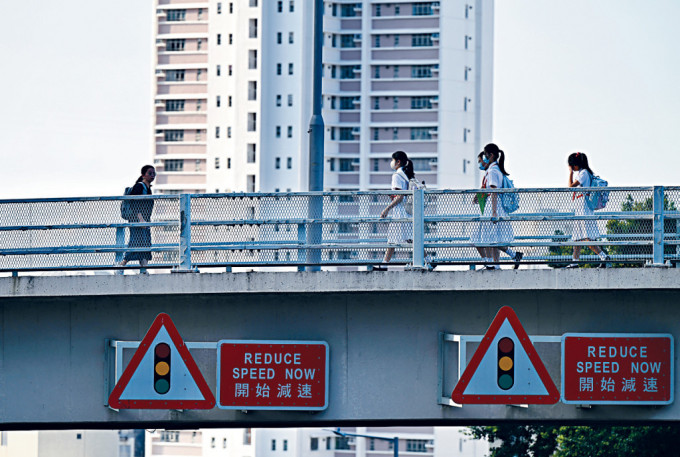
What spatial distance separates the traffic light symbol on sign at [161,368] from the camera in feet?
50.9

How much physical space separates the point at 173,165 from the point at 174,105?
5408 mm

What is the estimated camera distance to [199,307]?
16.3 meters

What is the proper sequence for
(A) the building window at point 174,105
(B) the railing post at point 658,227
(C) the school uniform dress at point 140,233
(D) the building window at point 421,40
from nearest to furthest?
(B) the railing post at point 658,227 < (C) the school uniform dress at point 140,233 < (D) the building window at point 421,40 < (A) the building window at point 174,105

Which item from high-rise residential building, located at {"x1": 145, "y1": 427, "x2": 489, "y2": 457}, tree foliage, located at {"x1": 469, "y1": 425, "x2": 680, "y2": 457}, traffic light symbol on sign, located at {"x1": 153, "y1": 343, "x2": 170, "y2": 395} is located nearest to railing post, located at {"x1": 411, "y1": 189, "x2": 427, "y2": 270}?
traffic light symbol on sign, located at {"x1": 153, "y1": 343, "x2": 170, "y2": 395}

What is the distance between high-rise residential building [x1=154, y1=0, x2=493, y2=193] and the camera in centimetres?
12219

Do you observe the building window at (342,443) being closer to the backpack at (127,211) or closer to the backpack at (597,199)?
the backpack at (127,211)

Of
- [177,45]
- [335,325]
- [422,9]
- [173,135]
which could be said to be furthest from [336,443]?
[335,325]

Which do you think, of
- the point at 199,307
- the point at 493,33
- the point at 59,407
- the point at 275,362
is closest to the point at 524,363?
the point at 275,362

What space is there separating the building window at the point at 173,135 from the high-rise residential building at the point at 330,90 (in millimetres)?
366

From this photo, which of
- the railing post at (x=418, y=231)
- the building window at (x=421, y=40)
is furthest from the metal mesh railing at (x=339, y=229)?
the building window at (x=421, y=40)

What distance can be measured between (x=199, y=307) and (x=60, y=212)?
6.55 feet

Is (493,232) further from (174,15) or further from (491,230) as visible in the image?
(174,15)

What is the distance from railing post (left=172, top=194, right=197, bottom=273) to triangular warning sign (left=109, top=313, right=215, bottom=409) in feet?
2.93

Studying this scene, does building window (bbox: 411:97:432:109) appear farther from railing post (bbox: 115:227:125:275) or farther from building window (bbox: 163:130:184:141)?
railing post (bbox: 115:227:125:275)
